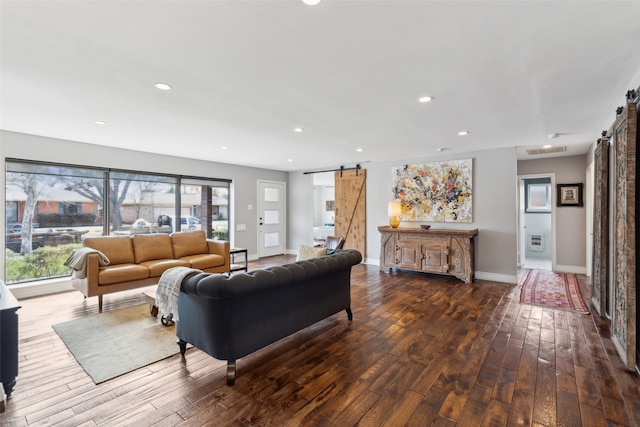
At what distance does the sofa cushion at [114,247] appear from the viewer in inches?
166

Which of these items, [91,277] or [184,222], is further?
[184,222]

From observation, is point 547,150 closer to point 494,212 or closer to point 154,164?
point 494,212

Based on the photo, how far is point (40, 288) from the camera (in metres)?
4.44

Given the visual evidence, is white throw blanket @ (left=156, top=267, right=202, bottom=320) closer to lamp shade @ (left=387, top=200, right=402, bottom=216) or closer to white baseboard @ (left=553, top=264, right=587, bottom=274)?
lamp shade @ (left=387, top=200, right=402, bottom=216)

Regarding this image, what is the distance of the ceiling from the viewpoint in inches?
66.6

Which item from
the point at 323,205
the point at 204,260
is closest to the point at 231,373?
the point at 204,260

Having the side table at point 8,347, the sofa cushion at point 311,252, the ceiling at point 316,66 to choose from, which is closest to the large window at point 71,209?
the ceiling at point 316,66

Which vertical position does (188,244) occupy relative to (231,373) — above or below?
above

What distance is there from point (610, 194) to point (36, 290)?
750 cm

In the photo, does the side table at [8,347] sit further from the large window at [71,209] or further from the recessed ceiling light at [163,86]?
the large window at [71,209]

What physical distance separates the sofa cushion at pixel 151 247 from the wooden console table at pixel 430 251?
3904 millimetres

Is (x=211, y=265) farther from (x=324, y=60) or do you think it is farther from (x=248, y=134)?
(x=324, y=60)

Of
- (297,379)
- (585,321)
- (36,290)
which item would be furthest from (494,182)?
(36,290)

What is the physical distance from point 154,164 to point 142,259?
81.3 inches
